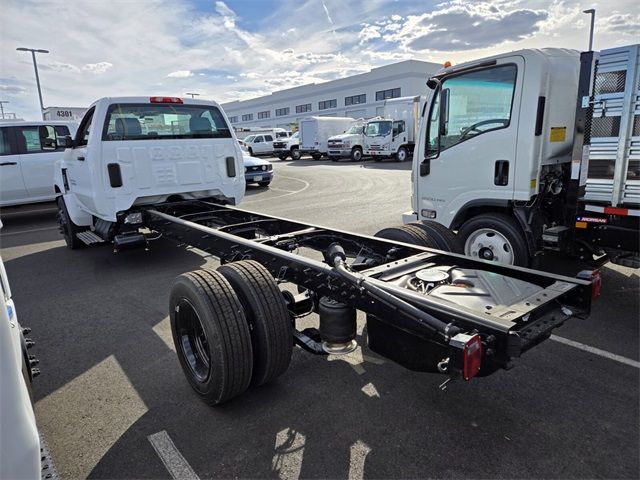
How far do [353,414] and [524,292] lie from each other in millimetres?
1380

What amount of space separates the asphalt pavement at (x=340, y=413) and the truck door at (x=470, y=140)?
1.77 m

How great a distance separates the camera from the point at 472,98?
16.9 ft

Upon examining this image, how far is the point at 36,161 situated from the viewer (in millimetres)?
10117

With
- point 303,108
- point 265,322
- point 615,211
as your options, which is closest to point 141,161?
point 265,322

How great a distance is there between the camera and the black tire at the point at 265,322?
9.31ft

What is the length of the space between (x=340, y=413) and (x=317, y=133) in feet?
92.6

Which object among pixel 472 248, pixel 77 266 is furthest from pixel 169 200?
pixel 472 248

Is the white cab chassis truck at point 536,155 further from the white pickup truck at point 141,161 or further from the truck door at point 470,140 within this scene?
the white pickup truck at point 141,161

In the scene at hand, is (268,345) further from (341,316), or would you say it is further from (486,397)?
(486,397)

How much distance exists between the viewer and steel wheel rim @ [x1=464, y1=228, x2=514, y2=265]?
4922 mm

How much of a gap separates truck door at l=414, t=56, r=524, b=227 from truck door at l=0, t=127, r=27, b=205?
30.1 feet

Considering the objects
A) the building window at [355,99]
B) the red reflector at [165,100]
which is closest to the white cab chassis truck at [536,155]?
the red reflector at [165,100]

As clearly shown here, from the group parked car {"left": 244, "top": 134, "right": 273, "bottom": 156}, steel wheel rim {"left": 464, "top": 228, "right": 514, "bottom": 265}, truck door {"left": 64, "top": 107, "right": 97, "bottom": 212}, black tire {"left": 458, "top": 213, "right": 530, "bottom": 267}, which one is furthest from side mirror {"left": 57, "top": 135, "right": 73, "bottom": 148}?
parked car {"left": 244, "top": 134, "right": 273, "bottom": 156}

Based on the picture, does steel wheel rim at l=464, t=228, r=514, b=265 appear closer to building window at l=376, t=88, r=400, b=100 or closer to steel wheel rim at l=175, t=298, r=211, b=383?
steel wheel rim at l=175, t=298, r=211, b=383
